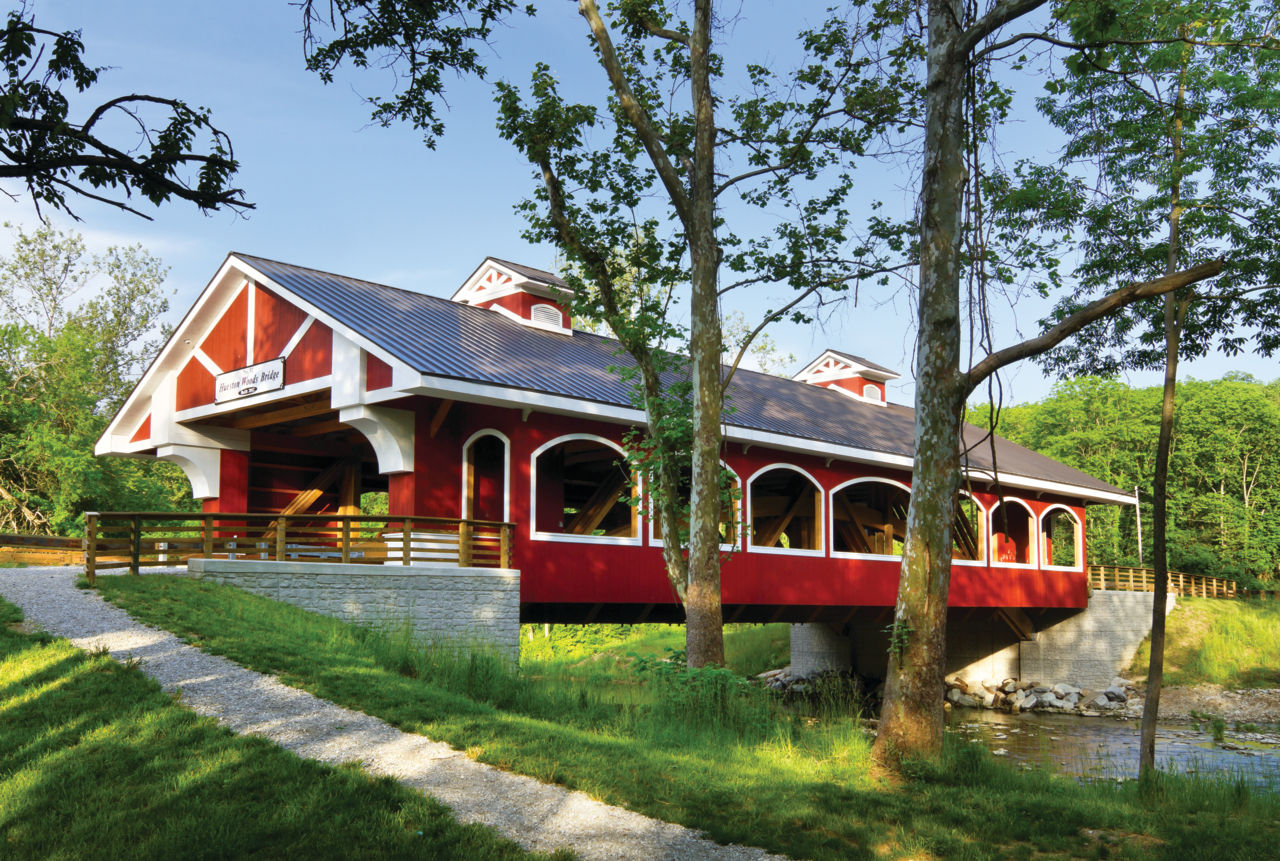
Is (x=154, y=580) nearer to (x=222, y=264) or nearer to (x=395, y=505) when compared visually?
(x=395, y=505)

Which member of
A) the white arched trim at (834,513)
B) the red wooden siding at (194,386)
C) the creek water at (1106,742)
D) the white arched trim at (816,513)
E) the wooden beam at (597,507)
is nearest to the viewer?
the creek water at (1106,742)

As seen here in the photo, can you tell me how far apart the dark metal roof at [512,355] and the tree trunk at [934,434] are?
4.29 meters

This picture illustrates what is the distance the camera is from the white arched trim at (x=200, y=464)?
19031 mm

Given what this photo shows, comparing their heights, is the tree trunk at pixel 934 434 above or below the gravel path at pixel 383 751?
above

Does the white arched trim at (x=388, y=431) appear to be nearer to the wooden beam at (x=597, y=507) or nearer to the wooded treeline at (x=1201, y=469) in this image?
the wooden beam at (x=597, y=507)

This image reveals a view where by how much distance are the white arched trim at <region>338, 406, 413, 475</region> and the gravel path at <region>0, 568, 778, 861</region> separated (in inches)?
193

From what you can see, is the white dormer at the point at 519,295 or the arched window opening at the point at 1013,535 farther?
the arched window opening at the point at 1013,535

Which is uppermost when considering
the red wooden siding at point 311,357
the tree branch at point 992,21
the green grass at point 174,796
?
the tree branch at point 992,21

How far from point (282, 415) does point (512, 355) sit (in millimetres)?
4185

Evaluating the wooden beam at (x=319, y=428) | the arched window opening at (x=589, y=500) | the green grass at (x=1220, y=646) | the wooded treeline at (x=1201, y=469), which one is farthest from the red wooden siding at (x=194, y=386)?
the wooded treeline at (x=1201, y=469)

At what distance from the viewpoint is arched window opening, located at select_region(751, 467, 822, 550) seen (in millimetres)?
20609

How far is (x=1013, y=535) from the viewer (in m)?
28.2

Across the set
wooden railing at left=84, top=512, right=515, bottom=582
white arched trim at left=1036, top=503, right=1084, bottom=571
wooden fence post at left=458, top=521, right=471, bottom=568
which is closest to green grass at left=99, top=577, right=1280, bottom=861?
wooden railing at left=84, top=512, right=515, bottom=582

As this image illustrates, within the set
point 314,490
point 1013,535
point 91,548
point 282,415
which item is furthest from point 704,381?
point 1013,535
